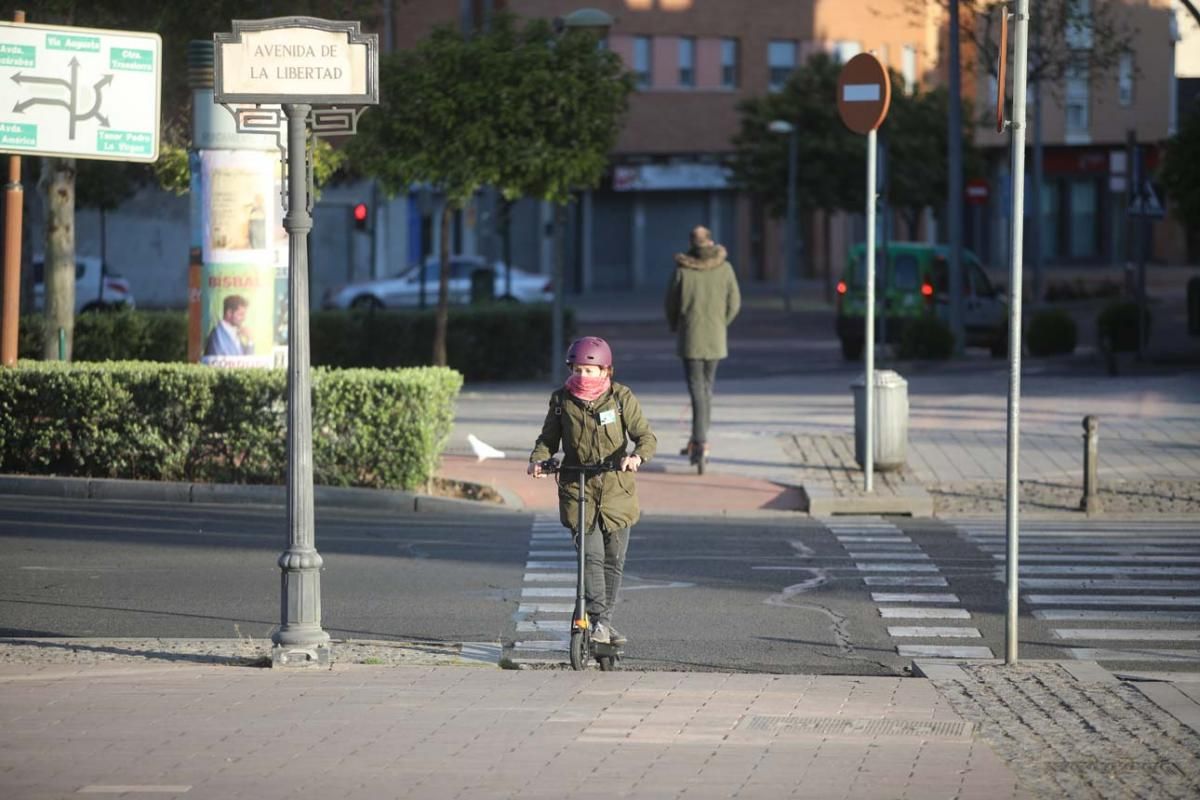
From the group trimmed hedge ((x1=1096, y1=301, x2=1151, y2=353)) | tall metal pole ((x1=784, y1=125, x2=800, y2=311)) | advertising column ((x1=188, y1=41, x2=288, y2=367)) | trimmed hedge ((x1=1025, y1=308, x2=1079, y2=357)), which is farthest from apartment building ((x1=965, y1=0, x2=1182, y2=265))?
advertising column ((x1=188, y1=41, x2=288, y2=367))

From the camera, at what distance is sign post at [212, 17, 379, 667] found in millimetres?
8898

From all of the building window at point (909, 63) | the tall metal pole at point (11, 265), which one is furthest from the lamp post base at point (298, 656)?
the building window at point (909, 63)

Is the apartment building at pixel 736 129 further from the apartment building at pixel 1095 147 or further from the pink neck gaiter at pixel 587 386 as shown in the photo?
the pink neck gaiter at pixel 587 386

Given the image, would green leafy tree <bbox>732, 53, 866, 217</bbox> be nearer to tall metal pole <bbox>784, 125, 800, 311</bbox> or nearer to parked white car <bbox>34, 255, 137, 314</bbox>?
tall metal pole <bbox>784, 125, 800, 311</bbox>

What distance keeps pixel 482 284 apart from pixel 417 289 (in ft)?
15.1

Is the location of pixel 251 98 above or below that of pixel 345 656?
above

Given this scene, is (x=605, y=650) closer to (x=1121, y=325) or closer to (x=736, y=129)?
(x=1121, y=325)

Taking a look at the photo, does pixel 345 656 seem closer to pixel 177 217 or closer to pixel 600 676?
pixel 600 676

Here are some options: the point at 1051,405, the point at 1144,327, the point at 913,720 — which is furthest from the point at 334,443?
the point at 1144,327

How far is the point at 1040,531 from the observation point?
555 inches

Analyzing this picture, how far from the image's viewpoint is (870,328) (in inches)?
601

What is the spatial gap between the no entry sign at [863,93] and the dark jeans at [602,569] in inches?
285

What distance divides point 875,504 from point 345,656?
7.05m

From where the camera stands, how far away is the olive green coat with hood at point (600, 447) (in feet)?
29.2
